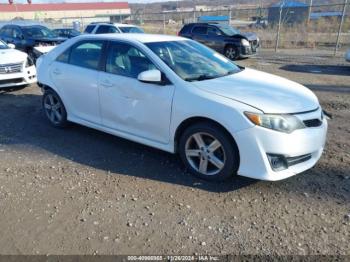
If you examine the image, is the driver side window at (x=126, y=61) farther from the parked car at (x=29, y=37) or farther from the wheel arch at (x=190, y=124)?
the parked car at (x=29, y=37)

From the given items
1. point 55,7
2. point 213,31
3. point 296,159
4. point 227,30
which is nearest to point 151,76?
point 296,159

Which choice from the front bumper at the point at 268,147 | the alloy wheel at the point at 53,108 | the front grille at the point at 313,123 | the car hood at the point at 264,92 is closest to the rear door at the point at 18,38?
the alloy wheel at the point at 53,108

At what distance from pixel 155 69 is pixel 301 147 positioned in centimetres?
192

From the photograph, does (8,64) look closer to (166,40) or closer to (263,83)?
(166,40)

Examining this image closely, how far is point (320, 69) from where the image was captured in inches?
468

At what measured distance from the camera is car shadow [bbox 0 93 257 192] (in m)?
3.94

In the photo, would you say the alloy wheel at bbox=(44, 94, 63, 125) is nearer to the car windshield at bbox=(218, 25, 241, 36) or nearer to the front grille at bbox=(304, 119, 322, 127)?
the front grille at bbox=(304, 119, 322, 127)

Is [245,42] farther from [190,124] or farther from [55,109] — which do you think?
[190,124]

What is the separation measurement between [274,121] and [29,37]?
12.3 metres

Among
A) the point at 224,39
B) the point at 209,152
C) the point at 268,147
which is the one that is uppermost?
the point at 268,147

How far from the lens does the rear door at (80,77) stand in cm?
471

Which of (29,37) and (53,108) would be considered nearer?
Answer: (53,108)

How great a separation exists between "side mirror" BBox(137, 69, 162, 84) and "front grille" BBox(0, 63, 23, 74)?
18.7 feet

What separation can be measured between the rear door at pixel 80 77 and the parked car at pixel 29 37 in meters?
7.98
